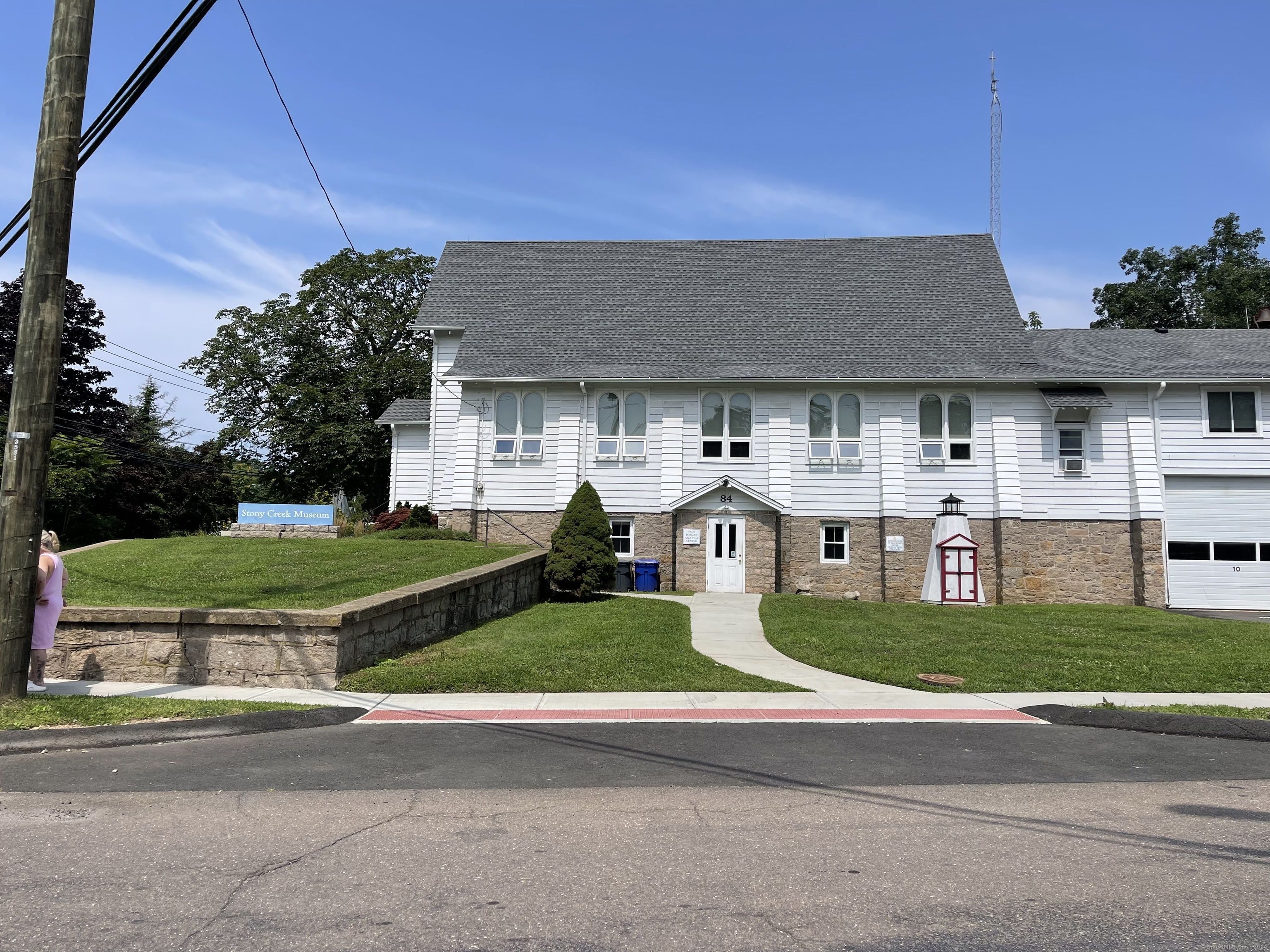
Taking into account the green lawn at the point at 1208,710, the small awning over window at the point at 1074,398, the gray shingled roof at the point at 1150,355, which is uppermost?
the gray shingled roof at the point at 1150,355

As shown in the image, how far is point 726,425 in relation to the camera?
25828 millimetres

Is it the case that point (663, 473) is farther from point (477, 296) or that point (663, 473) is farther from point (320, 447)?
point (320, 447)

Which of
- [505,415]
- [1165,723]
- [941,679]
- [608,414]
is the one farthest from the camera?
[505,415]

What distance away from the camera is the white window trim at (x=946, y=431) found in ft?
82.0

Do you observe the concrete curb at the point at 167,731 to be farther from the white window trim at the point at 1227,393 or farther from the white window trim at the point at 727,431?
the white window trim at the point at 1227,393

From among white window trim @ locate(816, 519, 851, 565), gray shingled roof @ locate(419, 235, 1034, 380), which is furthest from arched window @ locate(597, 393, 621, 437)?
white window trim @ locate(816, 519, 851, 565)

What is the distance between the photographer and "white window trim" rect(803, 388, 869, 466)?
2539 cm

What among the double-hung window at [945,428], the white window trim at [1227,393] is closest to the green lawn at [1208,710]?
the double-hung window at [945,428]

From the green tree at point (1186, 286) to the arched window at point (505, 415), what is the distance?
1580 inches

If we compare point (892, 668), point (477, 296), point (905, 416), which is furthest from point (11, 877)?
point (477, 296)

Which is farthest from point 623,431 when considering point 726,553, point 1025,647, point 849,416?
point 1025,647

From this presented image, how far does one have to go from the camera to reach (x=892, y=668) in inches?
478

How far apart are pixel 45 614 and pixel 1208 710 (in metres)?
12.3

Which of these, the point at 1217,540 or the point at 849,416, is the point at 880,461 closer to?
the point at 849,416
